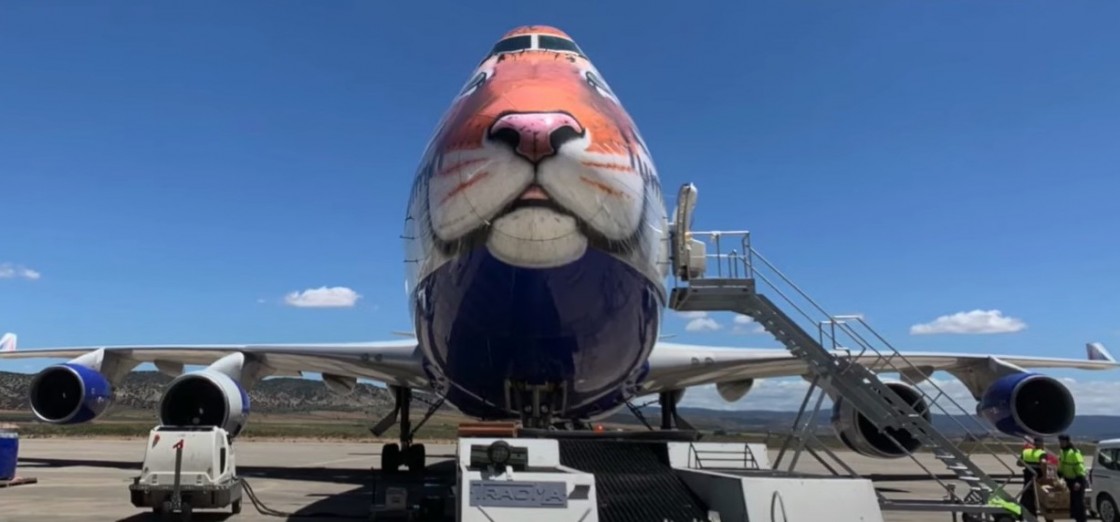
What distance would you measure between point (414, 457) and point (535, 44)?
40.1 feet

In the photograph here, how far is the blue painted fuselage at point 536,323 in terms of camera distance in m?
7.64

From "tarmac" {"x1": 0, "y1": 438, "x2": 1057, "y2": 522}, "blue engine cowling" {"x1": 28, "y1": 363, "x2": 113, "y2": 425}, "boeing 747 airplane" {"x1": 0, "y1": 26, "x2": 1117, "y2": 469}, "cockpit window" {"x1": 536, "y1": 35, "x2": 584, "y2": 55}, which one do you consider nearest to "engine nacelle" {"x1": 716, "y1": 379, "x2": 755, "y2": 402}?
"tarmac" {"x1": 0, "y1": 438, "x2": 1057, "y2": 522}

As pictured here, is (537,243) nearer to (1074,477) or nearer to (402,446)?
(1074,477)

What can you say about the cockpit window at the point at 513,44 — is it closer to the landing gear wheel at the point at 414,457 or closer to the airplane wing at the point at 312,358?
the airplane wing at the point at 312,358

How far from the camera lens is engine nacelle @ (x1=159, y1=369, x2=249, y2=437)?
43.3ft

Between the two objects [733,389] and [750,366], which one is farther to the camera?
[733,389]

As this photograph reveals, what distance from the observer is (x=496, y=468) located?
4.70 meters

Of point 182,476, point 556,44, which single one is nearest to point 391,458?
point 182,476

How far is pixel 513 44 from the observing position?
Result: 31.6 feet

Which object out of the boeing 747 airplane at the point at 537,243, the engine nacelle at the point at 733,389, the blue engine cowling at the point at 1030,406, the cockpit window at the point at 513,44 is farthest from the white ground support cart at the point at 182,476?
the blue engine cowling at the point at 1030,406

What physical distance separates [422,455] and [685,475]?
47.9 ft

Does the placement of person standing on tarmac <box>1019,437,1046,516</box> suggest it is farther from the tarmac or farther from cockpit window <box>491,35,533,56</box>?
cockpit window <box>491,35,533,56</box>

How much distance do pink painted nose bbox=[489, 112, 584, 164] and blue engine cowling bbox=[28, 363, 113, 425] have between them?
12.9m

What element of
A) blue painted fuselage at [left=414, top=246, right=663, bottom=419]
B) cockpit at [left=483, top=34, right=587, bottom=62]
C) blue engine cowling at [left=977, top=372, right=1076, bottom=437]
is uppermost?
cockpit at [left=483, top=34, right=587, bottom=62]
